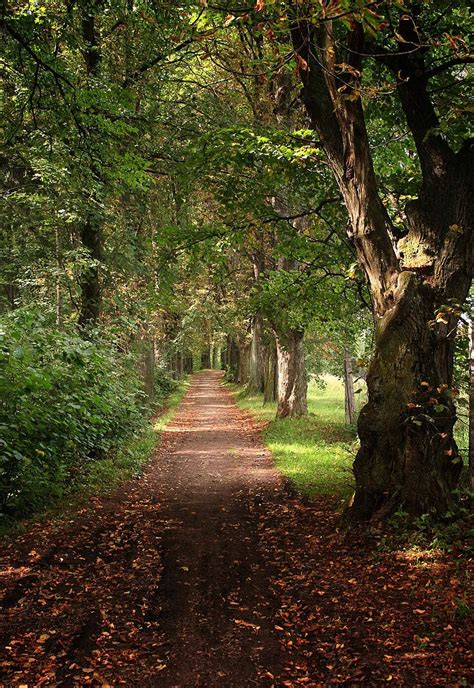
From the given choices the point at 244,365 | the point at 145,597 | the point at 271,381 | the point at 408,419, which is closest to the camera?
the point at 145,597

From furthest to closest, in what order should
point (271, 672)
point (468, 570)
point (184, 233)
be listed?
point (184, 233)
point (468, 570)
point (271, 672)

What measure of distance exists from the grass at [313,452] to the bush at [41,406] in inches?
155

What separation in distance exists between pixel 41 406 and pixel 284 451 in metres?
7.17

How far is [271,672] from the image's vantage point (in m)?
3.93

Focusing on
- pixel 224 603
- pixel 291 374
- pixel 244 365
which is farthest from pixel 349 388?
pixel 244 365

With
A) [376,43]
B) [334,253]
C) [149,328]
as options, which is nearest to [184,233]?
[334,253]

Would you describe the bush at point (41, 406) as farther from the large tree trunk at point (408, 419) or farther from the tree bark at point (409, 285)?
the tree bark at point (409, 285)

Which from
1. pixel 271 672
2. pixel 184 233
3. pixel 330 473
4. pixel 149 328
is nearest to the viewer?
pixel 271 672

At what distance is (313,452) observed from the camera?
13.0 m

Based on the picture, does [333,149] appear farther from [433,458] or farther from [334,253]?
[433,458]

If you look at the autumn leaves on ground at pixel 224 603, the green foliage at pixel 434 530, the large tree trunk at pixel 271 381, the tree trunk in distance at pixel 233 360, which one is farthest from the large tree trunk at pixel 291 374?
the tree trunk in distance at pixel 233 360

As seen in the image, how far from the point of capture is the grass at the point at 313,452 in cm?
966

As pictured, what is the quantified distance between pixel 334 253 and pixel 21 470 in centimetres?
625

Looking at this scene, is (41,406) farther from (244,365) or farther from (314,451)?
(244,365)
